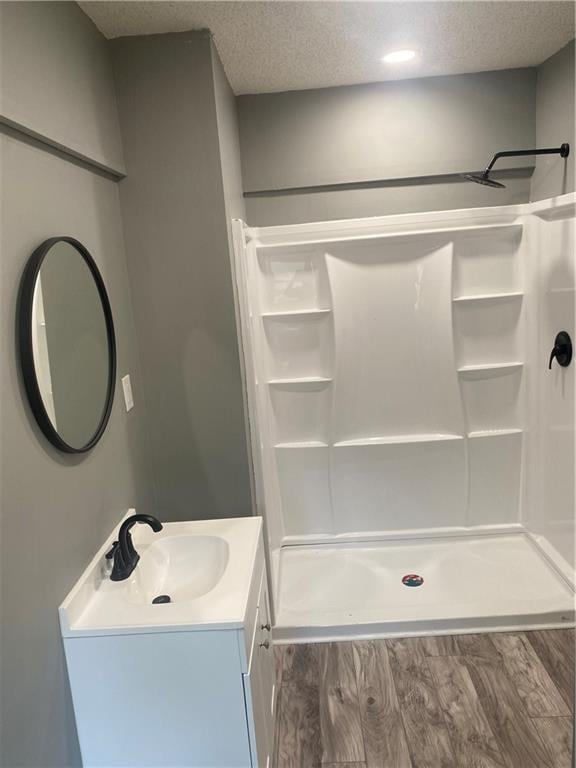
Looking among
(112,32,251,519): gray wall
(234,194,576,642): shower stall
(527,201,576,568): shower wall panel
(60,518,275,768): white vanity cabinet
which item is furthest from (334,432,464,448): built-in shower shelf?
(60,518,275,768): white vanity cabinet

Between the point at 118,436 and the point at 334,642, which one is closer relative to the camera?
the point at 118,436

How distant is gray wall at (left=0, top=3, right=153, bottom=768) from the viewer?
1.26 meters

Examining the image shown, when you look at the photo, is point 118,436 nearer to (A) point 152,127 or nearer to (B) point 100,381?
(B) point 100,381

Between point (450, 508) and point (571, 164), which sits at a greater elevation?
point (571, 164)

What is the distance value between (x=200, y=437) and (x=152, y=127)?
3.94 ft

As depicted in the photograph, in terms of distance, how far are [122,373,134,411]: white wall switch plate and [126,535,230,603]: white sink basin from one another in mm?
511

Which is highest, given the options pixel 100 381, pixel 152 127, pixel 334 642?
pixel 152 127

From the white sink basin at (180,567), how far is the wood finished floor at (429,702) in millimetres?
690

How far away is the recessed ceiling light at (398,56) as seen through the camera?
245cm

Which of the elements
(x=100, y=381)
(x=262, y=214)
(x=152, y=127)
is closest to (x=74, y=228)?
(x=100, y=381)

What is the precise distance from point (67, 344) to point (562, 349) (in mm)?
2165

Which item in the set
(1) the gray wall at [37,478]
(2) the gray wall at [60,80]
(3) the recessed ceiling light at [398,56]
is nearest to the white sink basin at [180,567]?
(1) the gray wall at [37,478]

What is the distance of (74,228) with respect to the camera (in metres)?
1.72

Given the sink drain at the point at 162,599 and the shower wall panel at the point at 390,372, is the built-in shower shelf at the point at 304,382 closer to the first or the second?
the shower wall panel at the point at 390,372
